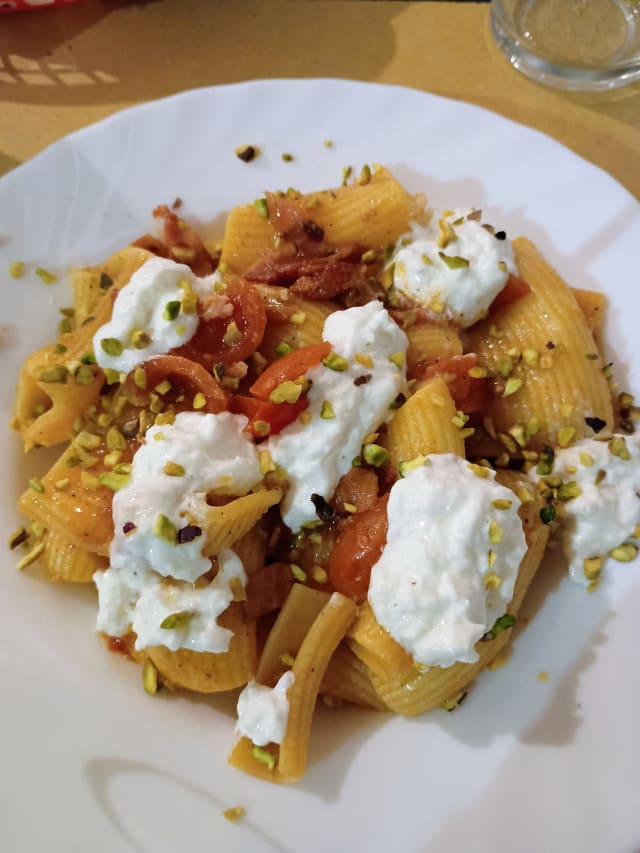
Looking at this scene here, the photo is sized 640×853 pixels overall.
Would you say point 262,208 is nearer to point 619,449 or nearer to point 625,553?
point 619,449

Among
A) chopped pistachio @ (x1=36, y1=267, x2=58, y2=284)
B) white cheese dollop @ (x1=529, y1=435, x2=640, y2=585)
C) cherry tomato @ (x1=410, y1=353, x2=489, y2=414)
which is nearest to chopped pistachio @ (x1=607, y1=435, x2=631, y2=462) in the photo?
white cheese dollop @ (x1=529, y1=435, x2=640, y2=585)

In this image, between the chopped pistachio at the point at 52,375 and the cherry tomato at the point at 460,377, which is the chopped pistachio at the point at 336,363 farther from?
the chopped pistachio at the point at 52,375

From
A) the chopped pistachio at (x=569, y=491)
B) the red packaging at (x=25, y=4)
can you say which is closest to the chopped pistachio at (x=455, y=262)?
the chopped pistachio at (x=569, y=491)

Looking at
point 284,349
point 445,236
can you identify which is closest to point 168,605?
point 284,349

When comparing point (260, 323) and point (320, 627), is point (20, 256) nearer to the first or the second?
point (260, 323)

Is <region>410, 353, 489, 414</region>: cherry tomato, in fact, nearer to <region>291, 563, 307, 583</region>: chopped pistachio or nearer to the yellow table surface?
<region>291, 563, 307, 583</region>: chopped pistachio
